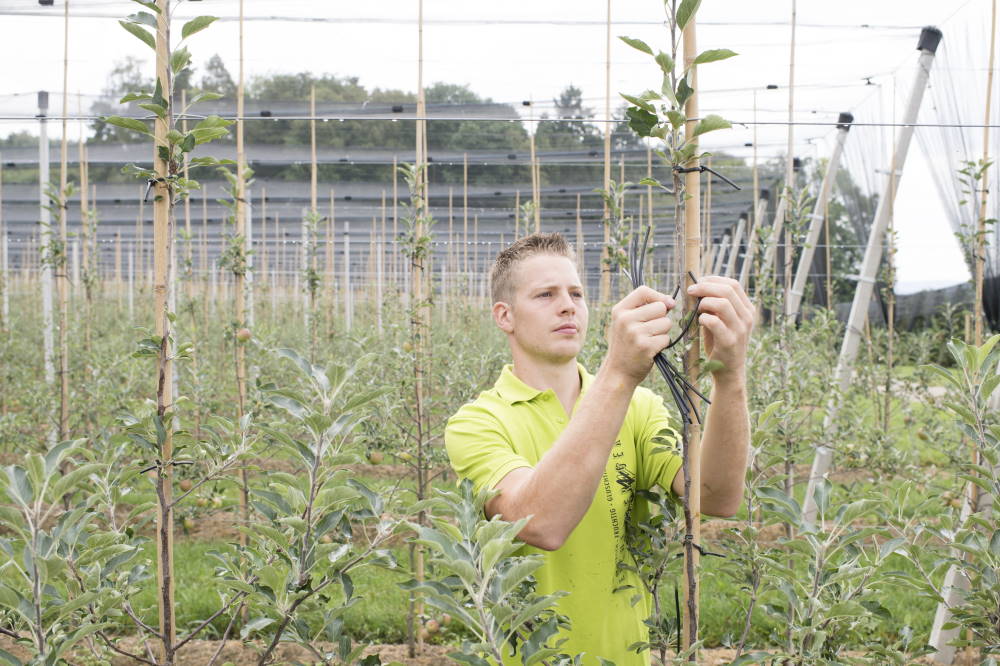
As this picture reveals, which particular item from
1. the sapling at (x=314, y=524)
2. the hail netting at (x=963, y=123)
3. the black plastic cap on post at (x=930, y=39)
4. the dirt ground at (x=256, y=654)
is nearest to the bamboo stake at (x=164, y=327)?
the sapling at (x=314, y=524)

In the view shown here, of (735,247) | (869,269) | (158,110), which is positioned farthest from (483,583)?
(735,247)

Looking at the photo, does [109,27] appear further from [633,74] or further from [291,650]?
[291,650]

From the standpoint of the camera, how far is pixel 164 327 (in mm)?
1662

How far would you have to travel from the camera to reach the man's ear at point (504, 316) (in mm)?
1970

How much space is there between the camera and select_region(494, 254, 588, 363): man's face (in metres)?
1.85

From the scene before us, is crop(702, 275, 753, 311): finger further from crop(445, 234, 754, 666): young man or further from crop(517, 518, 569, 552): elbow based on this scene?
crop(517, 518, 569, 552): elbow

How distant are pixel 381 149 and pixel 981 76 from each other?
686cm

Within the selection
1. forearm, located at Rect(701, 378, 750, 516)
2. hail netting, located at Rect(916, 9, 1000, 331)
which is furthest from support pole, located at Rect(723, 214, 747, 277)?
forearm, located at Rect(701, 378, 750, 516)

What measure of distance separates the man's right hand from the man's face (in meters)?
0.53

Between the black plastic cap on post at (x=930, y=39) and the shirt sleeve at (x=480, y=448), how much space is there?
556cm

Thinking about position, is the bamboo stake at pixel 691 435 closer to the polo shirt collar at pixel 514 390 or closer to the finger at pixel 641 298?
the finger at pixel 641 298

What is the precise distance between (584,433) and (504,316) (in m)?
0.68

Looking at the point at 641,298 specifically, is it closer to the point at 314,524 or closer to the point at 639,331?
the point at 639,331

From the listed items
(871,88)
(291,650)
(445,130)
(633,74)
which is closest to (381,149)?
(445,130)
